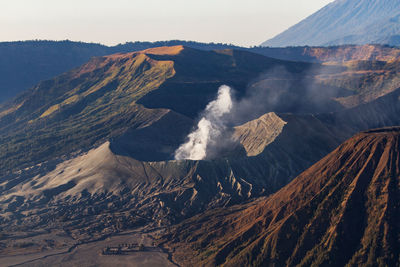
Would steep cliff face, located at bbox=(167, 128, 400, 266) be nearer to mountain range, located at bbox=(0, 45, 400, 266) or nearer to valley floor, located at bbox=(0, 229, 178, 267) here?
mountain range, located at bbox=(0, 45, 400, 266)

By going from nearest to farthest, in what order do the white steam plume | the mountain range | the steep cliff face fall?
1. the steep cliff face
2. the mountain range
3. the white steam plume

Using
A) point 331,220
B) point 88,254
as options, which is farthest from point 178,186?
point 331,220

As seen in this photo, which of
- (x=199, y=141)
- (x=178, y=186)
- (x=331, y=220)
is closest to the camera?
(x=331, y=220)

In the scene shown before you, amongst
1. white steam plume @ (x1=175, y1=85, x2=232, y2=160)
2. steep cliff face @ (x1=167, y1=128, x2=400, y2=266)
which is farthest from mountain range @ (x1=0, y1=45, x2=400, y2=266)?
white steam plume @ (x1=175, y1=85, x2=232, y2=160)

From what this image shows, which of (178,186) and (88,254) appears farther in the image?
(178,186)

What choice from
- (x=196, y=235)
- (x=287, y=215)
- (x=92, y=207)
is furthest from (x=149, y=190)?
(x=287, y=215)

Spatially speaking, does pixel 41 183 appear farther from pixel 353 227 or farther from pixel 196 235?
pixel 353 227

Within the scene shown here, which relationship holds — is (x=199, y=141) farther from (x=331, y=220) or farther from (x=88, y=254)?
(x=331, y=220)

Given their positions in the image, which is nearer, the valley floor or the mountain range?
the mountain range

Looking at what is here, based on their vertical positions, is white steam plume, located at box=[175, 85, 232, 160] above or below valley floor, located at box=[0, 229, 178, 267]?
above
